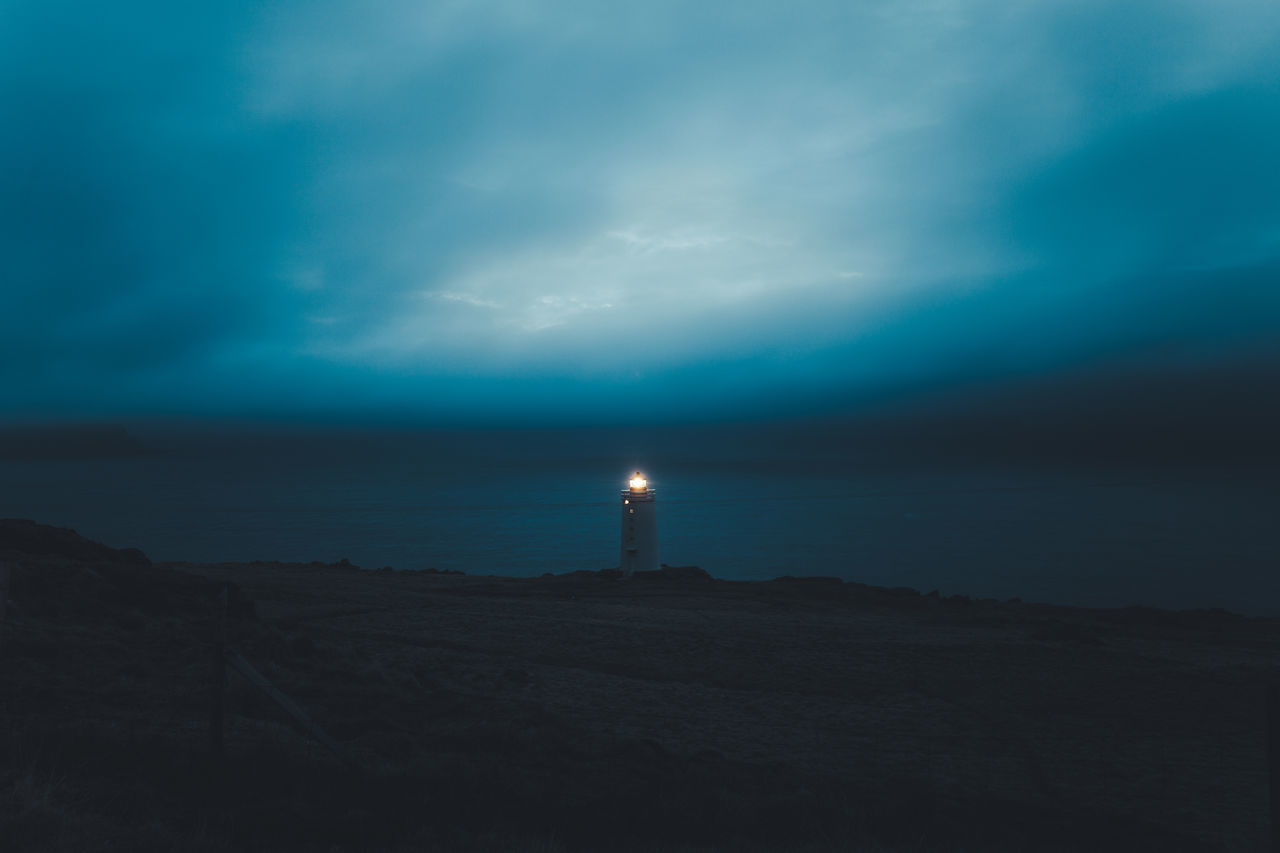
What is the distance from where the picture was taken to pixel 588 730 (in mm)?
8633

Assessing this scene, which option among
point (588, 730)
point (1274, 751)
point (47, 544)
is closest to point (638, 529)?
point (47, 544)

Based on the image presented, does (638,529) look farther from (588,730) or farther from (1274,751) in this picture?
(1274,751)

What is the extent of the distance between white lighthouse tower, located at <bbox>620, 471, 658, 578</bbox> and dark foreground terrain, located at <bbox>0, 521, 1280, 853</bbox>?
41.0 ft

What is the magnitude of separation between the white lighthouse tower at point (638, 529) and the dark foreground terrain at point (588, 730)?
41.0ft

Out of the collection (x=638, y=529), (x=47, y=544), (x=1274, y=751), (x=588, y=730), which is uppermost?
(x=638, y=529)

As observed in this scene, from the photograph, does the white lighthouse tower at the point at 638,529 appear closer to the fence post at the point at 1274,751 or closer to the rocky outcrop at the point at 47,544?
the rocky outcrop at the point at 47,544

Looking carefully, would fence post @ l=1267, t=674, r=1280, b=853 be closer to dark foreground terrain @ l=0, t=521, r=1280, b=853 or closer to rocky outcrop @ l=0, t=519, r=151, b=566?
dark foreground terrain @ l=0, t=521, r=1280, b=853

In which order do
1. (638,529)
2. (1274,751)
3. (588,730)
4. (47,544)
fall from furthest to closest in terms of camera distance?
(638,529), (47,544), (588,730), (1274,751)

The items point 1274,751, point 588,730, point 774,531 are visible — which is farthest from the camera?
point 774,531

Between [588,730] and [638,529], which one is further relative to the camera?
[638,529]

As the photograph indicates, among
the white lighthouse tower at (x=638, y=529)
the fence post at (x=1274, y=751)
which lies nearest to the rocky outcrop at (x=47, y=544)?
the white lighthouse tower at (x=638, y=529)

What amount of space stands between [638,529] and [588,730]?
2193cm

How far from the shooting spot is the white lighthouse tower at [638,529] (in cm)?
3036


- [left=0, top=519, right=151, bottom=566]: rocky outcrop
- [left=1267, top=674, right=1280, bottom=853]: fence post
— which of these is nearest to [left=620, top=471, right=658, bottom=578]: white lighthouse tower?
[left=0, top=519, right=151, bottom=566]: rocky outcrop
